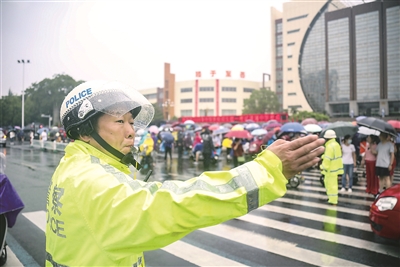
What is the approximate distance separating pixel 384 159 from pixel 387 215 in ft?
11.7

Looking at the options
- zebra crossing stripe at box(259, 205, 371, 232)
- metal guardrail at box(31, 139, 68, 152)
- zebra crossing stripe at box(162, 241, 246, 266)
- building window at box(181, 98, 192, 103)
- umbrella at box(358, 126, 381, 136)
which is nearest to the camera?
zebra crossing stripe at box(162, 241, 246, 266)

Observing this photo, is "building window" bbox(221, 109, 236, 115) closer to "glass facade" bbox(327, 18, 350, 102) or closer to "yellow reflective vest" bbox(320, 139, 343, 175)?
"glass facade" bbox(327, 18, 350, 102)

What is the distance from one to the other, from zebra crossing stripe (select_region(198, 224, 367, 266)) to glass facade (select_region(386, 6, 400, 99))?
187 ft

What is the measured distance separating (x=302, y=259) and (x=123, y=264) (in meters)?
3.70

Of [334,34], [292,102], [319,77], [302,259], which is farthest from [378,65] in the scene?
[302,259]

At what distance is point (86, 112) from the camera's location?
5.29ft

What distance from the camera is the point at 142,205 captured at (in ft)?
3.81

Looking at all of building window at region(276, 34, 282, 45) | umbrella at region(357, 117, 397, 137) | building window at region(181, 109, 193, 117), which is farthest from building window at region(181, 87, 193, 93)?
umbrella at region(357, 117, 397, 137)

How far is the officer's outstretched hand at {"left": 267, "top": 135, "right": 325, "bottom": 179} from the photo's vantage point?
1.27 metres

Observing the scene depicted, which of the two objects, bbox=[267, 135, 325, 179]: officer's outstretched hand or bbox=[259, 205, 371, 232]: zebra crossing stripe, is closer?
bbox=[267, 135, 325, 179]: officer's outstretched hand

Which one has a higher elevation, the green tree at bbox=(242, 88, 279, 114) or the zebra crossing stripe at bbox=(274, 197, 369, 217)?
the green tree at bbox=(242, 88, 279, 114)

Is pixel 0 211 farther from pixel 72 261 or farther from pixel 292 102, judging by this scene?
pixel 292 102

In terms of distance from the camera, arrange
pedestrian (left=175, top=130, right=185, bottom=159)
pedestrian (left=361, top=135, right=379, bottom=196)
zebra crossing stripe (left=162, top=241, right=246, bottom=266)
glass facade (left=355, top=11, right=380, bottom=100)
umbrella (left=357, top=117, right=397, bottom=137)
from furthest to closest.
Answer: glass facade (left=355, top=11, right=380, bottom=100) → pedestrian (left=175, top=130, right=185, bottom=159) → pedestrian (left=361, top=135, right=379, bottom=196) → umbrella (left=357, top=117, right=397, bottom=137) → zebra crossing stripe (left=162, top=241, right=246, bottom=266)

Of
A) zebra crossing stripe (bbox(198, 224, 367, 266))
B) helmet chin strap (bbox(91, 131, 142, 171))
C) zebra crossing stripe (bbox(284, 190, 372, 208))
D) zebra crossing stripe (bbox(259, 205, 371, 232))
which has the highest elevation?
helmet chin strap (bbox(91, 131, 142, 171))
